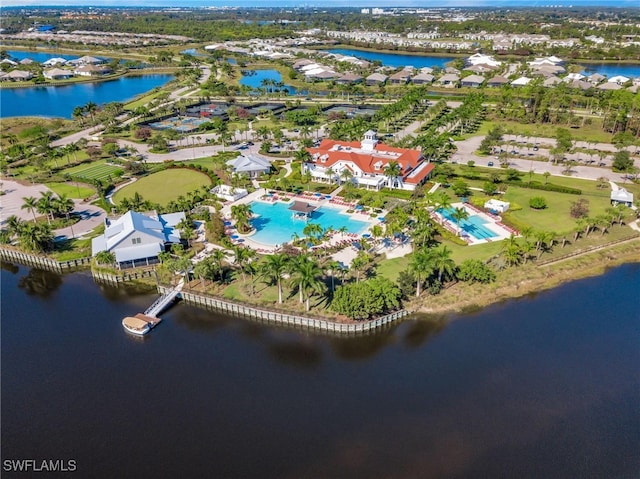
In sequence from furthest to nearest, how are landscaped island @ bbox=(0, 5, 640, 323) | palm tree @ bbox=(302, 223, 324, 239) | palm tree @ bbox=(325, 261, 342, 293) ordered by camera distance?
palm tree @ bbox=(302, 223, 324, 239)
landscaped island @ bbox=(0, 5, 640, 323)
palm tree @ bbox=(325, 261, 342, 293)

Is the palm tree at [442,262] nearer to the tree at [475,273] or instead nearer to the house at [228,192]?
the tree at [475,273]

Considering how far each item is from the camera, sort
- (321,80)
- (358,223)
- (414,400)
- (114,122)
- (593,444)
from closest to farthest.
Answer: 1. (593,444)
2. (414,400)
3. (358,223)
4. (114,122)
5. (321,80)

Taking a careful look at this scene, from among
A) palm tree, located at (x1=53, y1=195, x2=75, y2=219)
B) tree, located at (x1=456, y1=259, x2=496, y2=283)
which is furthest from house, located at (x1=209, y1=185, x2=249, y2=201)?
A: tree, located at (x1=456, y1=259, x2=496, y2=283)

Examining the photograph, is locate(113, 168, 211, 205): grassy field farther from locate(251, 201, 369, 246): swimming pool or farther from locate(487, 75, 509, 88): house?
locate(487, 75, 509, 88): house

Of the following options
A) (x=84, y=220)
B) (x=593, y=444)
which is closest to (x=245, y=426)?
(x=593, y=444)

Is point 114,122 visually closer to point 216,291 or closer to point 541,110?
point 216,291

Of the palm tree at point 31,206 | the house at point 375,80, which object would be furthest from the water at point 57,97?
the house at point 375,80
